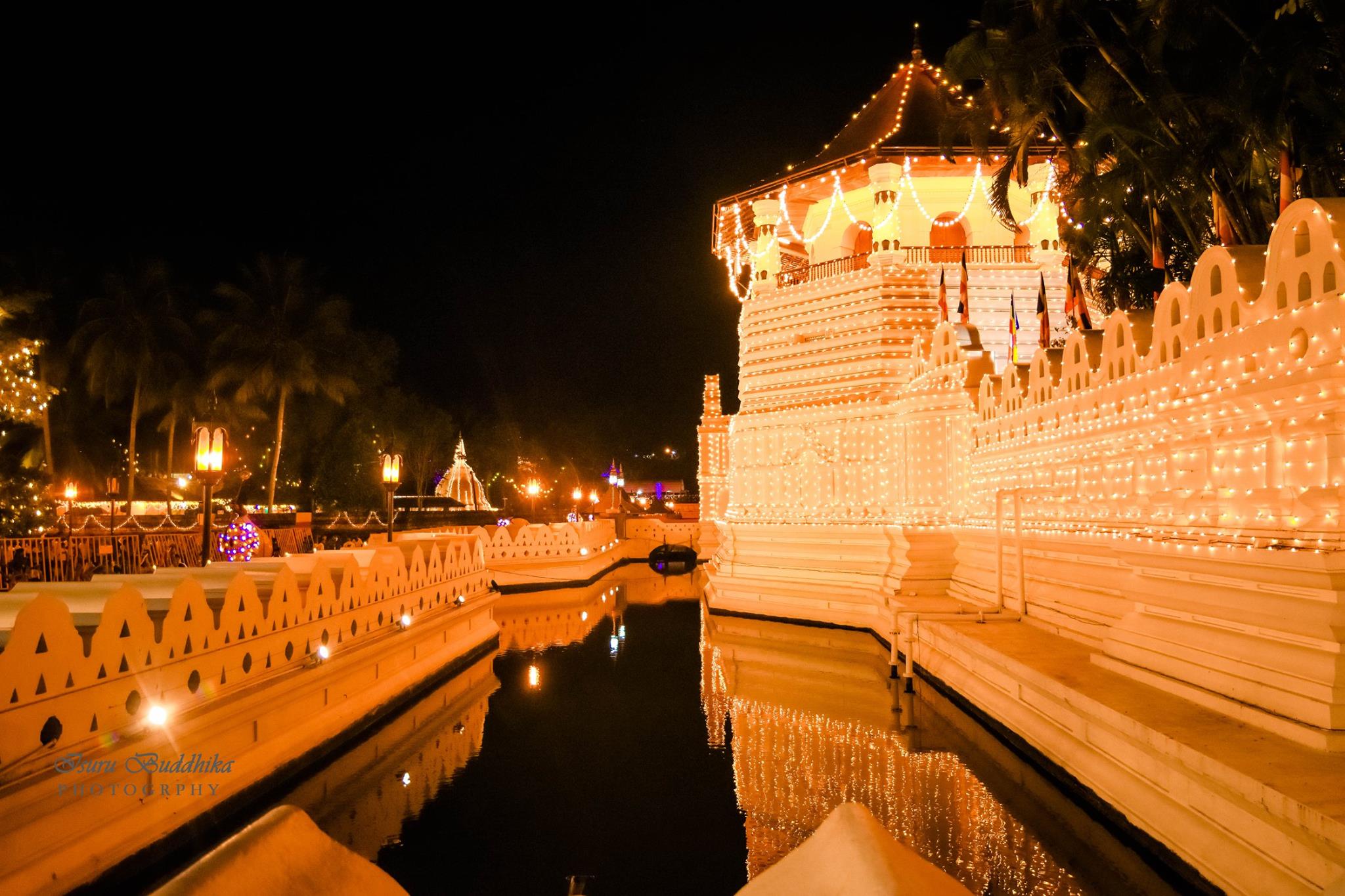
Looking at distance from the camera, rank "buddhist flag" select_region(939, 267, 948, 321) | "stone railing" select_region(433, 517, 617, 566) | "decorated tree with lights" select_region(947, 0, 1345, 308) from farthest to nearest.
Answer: "stone railing" select_region(433, 517, 617, 566), "buddhist flag" select_region(939, 267, 948, 321), "decorated tree with lights" select_region(947, 0, 1345, 308)

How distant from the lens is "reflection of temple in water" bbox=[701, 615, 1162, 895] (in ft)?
17.8

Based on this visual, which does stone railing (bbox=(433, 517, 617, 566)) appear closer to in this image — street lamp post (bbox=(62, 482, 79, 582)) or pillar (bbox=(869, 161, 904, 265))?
street lamp post (bbox=(62, 482, 79, 582))

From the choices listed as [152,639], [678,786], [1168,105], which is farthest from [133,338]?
[1168,105]

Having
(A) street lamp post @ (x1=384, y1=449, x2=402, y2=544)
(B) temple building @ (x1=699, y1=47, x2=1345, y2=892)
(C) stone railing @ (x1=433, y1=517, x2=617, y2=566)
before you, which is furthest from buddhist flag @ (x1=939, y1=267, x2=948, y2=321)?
(C) stone railing @ (x1=433, y1=517, x2=617, y2=566)

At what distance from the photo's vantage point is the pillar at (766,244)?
811 inches

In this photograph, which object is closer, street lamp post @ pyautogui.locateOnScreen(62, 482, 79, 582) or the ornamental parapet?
the ornamental parapet

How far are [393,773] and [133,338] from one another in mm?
33100

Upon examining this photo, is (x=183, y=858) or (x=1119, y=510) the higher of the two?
(x=1119, y=510)

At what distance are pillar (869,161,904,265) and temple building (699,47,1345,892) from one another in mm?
49

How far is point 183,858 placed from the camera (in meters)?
5.37

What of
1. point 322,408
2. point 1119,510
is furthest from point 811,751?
point 322,408

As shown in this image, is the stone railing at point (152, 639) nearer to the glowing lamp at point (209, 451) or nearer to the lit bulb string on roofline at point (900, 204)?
the glowing lamp at point (209, 451)

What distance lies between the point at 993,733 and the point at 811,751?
177 cm

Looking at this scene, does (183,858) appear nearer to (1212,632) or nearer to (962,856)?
(962,856)
